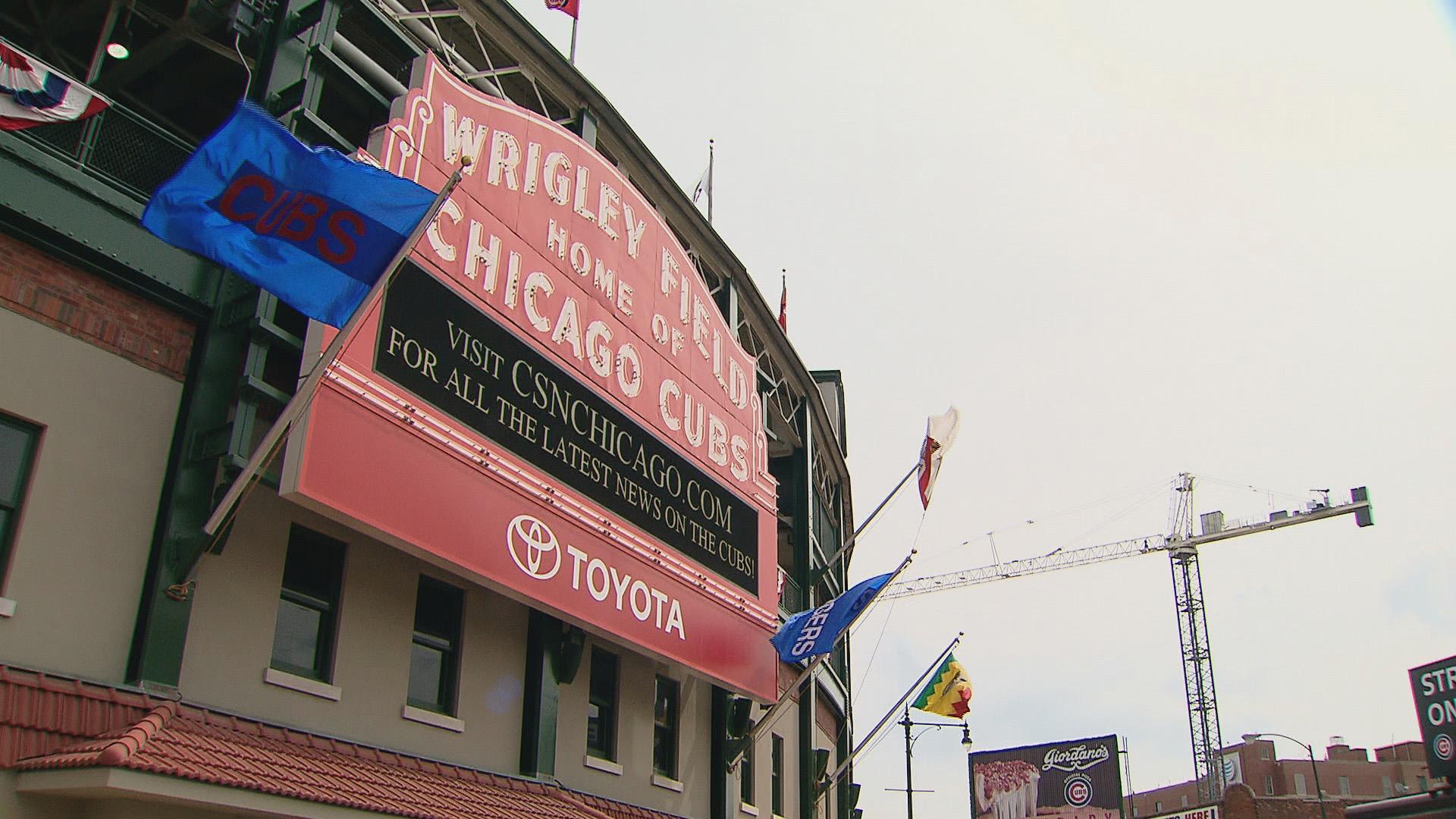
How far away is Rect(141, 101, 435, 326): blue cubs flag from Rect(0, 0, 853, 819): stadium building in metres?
1.29

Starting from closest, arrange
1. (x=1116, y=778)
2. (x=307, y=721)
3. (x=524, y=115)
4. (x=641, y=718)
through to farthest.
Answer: (x=307, y=721)
(x=524, y=115)
(x=641, y=718)
(x=1116, y=778)

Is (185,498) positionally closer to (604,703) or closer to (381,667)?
(381,667)

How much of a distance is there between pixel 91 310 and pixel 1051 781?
6371 centimetres

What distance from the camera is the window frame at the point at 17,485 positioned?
412 inches

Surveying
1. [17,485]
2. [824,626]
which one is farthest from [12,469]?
[824,626]

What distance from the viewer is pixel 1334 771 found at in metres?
102

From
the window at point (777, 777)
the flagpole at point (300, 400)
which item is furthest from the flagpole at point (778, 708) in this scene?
the flagpole at point (300, 400)

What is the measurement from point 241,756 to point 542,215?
874cm

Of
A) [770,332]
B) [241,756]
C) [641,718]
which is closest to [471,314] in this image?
[241,756]

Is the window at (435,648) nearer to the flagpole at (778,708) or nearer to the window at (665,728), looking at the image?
the window at (665,728)

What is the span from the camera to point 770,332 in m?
26.5

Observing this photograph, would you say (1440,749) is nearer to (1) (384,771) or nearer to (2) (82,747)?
(1) (384,771)

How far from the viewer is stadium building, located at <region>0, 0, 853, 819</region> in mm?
10891

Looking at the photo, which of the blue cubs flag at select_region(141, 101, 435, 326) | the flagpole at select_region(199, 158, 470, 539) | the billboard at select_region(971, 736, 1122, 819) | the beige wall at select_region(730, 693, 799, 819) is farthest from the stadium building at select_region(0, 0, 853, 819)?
the billboard at select_region(971, 736, 1122, 819)
